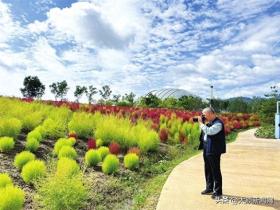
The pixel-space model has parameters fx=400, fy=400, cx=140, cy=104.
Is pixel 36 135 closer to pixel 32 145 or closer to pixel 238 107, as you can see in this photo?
pixel 32 145

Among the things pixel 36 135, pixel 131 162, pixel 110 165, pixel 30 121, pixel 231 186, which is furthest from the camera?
pixel 30 121

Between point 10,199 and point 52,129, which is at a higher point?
point 52,129

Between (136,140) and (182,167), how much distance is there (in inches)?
77.4

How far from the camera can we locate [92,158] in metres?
7.84

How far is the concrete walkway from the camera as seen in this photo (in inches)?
229

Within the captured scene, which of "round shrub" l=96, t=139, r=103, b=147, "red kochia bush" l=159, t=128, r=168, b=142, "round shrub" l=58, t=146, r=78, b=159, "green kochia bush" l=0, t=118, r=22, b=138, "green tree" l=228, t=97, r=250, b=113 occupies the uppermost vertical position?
"green tree" l=228, t=97, r=250, b=113

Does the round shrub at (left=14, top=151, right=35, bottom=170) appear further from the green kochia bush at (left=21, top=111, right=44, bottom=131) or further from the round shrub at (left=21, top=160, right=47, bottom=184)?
the green kochia bush at (left=21, top=111, right=44, bottom=131)

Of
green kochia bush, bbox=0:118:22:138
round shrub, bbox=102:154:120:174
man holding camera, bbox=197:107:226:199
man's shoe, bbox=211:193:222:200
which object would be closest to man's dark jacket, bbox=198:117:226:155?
man holding camera, bbox=197:107:226:199

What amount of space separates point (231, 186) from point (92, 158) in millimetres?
2687

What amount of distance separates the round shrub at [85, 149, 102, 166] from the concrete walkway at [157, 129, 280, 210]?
1.49 m

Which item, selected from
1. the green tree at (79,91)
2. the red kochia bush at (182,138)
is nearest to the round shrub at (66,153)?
the red kochia bush at (182,138)

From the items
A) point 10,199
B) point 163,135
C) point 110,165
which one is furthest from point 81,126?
point 10,199

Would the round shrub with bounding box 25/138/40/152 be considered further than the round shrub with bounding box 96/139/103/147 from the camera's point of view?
No

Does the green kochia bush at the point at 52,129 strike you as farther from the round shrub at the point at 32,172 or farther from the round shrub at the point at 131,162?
the round shrub at the point at 32,172
